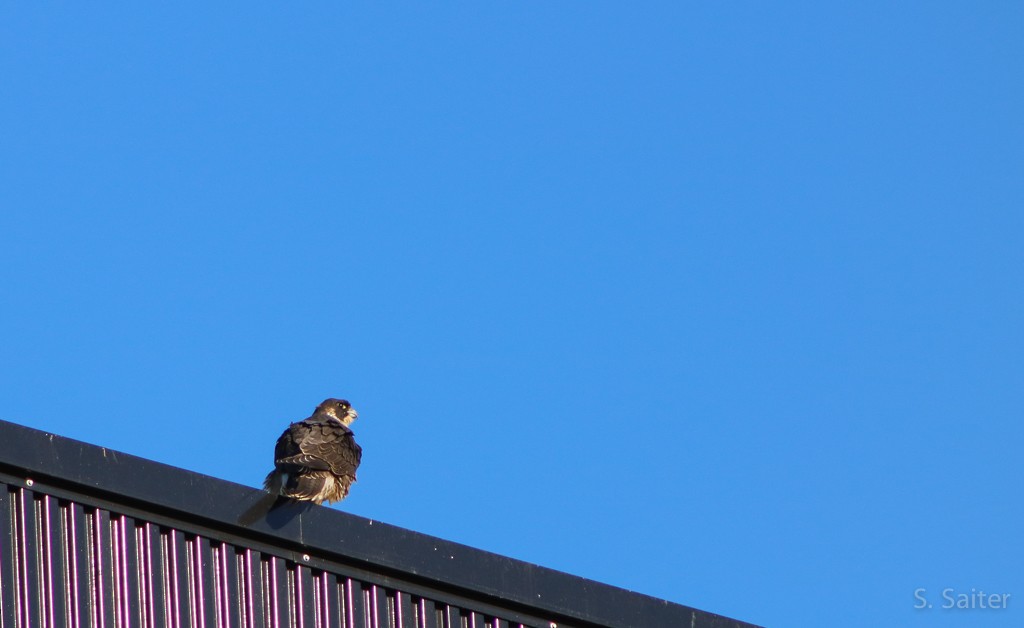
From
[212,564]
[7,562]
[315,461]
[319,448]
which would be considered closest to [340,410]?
[319,448]

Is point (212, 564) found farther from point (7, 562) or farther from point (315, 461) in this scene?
point (315, 461)

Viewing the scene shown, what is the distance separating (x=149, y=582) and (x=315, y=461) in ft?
8.64

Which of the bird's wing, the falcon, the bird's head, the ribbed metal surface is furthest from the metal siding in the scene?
the bird's head

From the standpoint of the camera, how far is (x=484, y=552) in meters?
8.80

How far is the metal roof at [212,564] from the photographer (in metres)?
8.10

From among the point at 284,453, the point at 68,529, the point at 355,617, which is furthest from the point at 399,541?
the point at 284,453

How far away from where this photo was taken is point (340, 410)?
1438 centimetres

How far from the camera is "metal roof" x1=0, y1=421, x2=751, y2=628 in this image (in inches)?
319

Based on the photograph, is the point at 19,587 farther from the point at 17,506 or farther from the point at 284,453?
the point at 284,453

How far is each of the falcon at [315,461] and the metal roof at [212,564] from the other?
1.60 metres

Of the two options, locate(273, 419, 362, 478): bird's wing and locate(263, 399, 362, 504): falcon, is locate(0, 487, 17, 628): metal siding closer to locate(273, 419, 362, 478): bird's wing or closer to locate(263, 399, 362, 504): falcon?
locate(263, 399, 362, 504): falcon

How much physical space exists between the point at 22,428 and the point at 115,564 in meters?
0.77

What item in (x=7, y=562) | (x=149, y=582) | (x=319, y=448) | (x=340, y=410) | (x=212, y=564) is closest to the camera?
(x=7, y=562)

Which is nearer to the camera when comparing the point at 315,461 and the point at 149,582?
the point at 149,582
